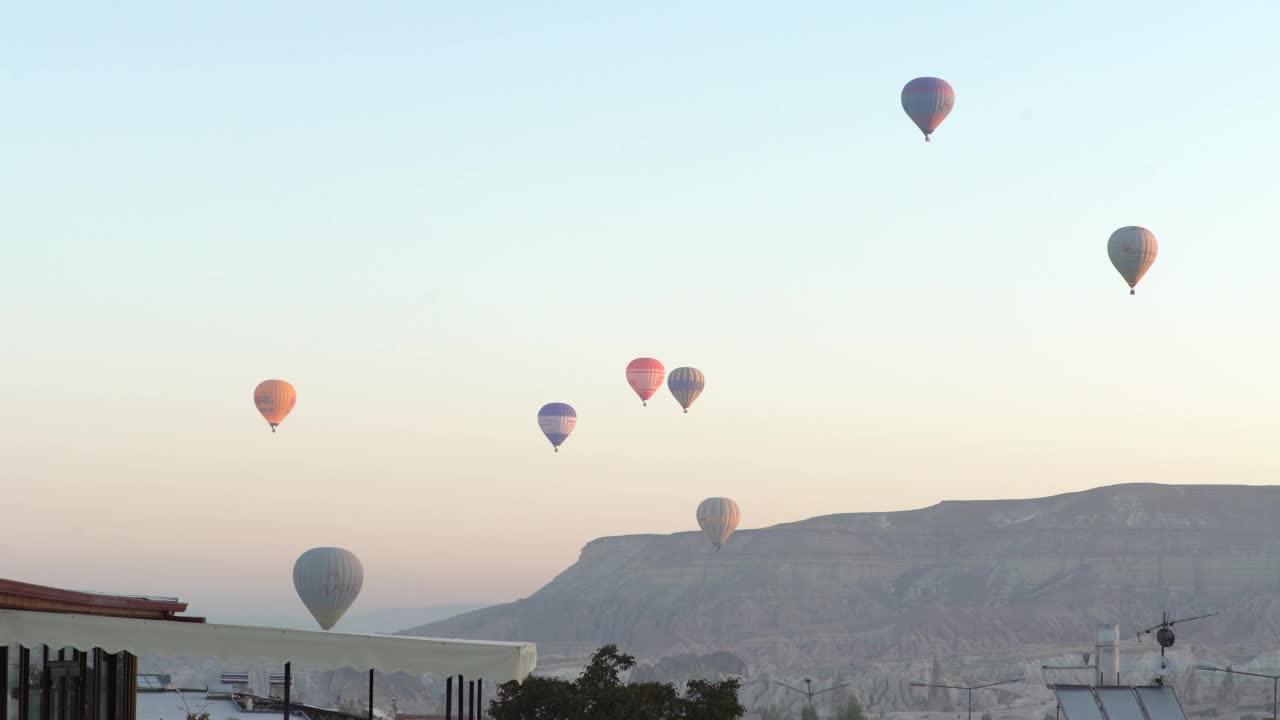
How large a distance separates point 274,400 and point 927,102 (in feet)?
122

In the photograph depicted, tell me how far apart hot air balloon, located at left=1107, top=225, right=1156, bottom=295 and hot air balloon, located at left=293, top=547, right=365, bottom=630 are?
128ft

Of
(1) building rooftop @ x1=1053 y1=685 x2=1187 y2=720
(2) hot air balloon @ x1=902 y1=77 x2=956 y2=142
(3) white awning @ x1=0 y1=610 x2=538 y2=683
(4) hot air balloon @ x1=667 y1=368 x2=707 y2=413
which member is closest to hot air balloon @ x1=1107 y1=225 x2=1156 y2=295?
(2) hot air balloon @ x1=902 y1=77 x2=956 y2=142

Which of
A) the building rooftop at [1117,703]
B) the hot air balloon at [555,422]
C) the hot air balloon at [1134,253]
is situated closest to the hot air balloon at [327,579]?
the hot air balloon at [555,422]

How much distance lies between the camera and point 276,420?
92125 millimetres

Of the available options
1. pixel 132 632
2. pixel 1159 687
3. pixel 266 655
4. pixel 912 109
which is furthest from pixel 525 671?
pixel 912 109

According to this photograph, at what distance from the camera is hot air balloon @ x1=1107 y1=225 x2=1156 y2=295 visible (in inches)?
3317

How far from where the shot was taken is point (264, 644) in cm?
2091

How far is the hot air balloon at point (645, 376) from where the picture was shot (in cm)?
10538

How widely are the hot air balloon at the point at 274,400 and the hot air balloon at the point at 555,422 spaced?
16.2 meters

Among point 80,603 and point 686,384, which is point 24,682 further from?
point 686,384

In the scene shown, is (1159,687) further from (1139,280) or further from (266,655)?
(1139,280)

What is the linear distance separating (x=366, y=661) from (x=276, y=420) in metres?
73.2

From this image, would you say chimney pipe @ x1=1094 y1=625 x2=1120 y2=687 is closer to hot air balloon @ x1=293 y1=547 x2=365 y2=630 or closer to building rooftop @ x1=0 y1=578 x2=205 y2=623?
building rooftop @ x1=0 y1=578 x2=205 y2=623

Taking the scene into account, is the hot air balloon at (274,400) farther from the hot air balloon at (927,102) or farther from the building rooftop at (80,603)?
the building rooftop at (80,603)
